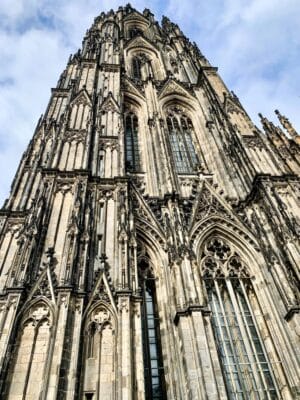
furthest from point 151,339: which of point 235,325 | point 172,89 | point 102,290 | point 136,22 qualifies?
point 136,22

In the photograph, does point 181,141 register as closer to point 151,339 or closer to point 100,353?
point 151,339

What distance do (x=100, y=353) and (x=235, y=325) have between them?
16.7 feet

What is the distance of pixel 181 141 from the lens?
761 inches

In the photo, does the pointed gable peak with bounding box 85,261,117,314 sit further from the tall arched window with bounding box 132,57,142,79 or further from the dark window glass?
the tall arched window with bounding box 132,57,142,79

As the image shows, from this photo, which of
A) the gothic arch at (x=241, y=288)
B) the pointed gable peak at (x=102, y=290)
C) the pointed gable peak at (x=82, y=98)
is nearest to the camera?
the pointed gable peak at (x=102, y=290)

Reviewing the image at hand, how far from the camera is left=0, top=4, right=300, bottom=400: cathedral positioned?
8023mm

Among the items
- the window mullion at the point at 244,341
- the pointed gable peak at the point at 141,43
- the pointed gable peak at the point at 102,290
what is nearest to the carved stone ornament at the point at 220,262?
the window mullion at the point at 244,341

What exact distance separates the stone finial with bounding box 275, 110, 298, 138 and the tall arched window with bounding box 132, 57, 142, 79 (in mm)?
10467

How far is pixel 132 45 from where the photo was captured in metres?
29.1

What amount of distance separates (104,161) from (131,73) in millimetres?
13308

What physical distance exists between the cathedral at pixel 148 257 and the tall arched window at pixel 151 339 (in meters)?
0.04

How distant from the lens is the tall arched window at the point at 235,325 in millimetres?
9797

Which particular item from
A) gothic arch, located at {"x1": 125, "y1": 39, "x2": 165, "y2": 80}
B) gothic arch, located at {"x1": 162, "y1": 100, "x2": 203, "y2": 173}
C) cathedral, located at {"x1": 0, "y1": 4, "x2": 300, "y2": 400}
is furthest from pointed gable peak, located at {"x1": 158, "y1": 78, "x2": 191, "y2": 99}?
gothic arch, located at {"x1": 125, "y1": 39, "x2": 165, "y2": 80}

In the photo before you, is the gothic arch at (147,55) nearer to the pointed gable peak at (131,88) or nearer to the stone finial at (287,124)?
the pointed gable peak at (131,88)
